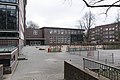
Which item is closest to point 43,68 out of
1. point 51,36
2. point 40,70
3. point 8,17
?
point 40,70

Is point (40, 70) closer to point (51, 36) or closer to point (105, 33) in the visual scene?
point (51, 36)

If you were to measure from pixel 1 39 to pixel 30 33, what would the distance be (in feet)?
205

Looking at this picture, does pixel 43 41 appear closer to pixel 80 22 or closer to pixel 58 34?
pixel 58 34

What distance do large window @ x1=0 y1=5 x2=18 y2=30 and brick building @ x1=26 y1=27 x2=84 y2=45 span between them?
59106mm

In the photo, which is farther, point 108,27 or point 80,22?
point 108,27

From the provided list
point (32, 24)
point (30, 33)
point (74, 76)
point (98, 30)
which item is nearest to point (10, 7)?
point (74, 76)

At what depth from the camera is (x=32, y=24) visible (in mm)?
113312

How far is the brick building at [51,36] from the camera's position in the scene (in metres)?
89.6

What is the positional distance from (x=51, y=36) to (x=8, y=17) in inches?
2459

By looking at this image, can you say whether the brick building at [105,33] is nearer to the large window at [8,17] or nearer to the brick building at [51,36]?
the brick building at [51,36]

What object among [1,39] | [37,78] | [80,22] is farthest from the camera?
[80,22]

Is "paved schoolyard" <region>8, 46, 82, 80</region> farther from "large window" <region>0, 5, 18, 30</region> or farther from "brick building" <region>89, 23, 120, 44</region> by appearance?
"brick building" <region>89, 23, 120, 44</region>

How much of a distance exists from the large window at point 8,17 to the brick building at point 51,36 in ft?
194

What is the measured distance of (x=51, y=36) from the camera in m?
90.6
